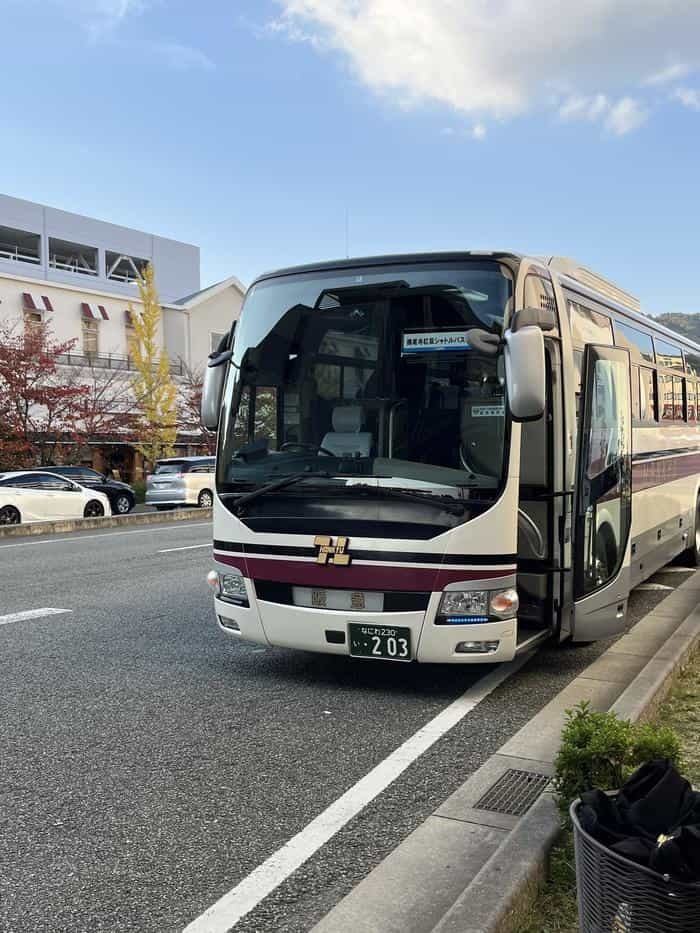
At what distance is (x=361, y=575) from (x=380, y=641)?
43cm

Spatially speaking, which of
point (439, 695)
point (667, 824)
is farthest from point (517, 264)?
point (667, 824)

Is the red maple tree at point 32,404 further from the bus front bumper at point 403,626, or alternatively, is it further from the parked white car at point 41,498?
the bus front bumper at point 403,626

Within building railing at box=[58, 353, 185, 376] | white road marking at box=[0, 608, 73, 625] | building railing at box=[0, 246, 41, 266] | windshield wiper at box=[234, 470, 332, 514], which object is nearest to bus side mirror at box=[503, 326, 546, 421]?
windshield wiper at box=[234, 470, 332, 514]

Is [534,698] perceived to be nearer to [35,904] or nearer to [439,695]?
[439,695]

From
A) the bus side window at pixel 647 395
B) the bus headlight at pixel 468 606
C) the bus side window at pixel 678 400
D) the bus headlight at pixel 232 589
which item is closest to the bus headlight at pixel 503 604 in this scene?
the bus headlight at pixel 468 606

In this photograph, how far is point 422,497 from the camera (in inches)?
222

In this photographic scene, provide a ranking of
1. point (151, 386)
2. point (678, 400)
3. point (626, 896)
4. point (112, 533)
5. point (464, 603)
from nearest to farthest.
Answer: point (626, 896)
point (464, 603)
point (678, 400)
point (112, 533)
point (151, 386)

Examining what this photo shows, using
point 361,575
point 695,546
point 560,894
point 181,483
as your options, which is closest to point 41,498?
point 181,483

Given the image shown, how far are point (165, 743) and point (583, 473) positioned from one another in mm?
3337

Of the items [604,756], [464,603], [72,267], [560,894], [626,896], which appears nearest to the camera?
[626,896]

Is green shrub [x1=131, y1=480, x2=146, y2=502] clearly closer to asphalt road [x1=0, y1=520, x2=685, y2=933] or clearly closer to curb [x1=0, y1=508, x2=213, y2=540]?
curb [x1=0, y1=508, x2=213, y2=540]

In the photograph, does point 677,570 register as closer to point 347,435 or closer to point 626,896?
point 347,435

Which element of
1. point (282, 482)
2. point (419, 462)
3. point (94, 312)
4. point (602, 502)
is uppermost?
point (94, 312)

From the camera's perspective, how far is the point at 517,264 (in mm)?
5957
